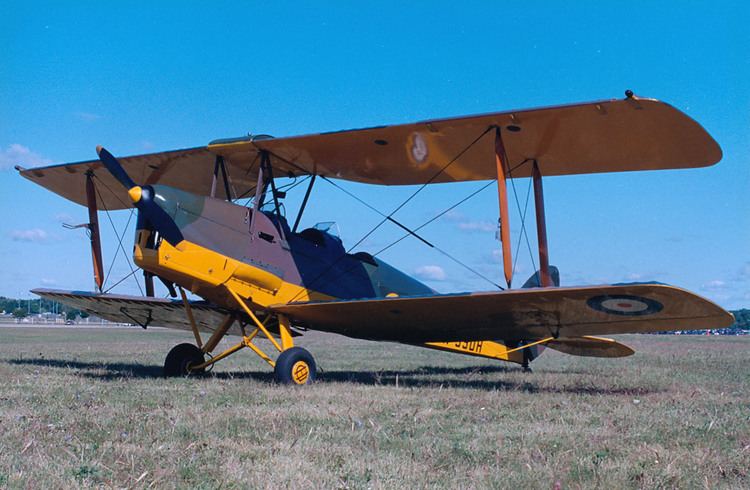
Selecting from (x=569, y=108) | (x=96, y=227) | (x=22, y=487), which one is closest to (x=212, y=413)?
(x=22, y=487)

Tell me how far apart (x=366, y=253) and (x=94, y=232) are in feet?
14.4

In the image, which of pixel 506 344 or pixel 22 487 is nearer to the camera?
pixel 22 487

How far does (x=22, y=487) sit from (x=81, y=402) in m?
3.18

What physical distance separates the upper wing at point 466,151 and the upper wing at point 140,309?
193 centimetres

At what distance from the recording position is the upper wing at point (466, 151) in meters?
7.91

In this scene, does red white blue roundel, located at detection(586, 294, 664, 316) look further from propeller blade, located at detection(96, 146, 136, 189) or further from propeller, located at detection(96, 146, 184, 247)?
propeller blade, located at detection(96, 146, 136, 189)

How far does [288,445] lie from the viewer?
429cm

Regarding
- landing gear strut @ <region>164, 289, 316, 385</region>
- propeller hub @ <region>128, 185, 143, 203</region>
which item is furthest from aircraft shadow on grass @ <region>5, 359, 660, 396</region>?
propeller hub @ <region>128, 185, 143, 203</region>

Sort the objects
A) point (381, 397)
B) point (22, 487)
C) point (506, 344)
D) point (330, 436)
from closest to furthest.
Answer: point (22, 487), point (330, 436), point (381, 397), point (506, 344)

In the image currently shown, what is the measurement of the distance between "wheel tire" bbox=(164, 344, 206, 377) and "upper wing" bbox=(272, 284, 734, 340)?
1.50m

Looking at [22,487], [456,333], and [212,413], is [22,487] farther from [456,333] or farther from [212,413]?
[456,333]

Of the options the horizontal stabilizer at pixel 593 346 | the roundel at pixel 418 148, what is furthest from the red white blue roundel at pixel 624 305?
the horizontal stabilizer at pixel 593 346

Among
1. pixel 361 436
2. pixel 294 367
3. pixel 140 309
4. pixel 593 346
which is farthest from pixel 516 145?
pixel 140 309

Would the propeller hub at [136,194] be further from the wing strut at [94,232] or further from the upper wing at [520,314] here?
the wing strut at [94,232]
